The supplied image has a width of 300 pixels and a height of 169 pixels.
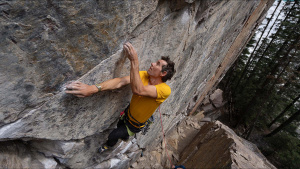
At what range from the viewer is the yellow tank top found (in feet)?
8.21

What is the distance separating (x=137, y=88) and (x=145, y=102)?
1.89 ft

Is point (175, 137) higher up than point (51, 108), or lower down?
lower down

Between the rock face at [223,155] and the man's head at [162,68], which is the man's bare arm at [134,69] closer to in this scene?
the man's head at [162,68]

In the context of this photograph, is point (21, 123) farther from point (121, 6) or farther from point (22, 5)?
point (121, 6)

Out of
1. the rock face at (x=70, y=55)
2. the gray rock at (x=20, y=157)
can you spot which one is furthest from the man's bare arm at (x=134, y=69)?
the gray rock at (x=20, y=157)

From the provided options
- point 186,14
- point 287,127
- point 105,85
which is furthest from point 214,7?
point 287,127

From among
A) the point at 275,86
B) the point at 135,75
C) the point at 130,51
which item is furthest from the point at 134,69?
the point at 275,86

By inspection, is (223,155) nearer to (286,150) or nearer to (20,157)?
(20,157)

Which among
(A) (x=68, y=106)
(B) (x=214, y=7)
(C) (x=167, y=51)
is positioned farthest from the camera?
(B) (x=214, y=7)

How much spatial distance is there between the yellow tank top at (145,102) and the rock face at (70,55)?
264 millimetres

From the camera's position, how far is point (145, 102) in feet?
8.82

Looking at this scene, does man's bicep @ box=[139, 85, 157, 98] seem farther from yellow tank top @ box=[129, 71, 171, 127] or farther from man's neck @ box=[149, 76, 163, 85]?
man's neck @ box=[149, 76, 163, 85]

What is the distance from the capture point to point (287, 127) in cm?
1309

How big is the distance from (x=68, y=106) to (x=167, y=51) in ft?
6.07
